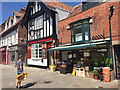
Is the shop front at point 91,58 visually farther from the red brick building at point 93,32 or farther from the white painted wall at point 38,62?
the white painted wall at point 38,62

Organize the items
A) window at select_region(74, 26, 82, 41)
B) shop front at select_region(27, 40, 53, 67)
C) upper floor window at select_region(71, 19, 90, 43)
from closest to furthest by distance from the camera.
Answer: upper floor window at select_region(71, 19, 90, 43), window at select_region(74, 26, 82, 41), shop front at select_region(27, 40, 53, 67)

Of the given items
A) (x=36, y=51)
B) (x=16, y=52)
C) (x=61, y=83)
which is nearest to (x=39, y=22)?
(x=36, y=51)

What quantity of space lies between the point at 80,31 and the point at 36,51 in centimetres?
729

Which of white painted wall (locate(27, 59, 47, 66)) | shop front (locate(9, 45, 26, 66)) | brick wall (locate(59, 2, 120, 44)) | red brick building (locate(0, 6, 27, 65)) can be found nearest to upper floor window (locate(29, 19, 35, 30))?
red brick building (locate(0, 6, 27, 65))

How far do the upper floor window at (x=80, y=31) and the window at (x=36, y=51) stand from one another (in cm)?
541

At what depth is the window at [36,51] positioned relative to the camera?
15097 millimetres

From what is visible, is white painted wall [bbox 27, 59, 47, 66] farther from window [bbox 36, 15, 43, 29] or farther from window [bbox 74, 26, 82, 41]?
window [bbox 74, 26, 82, 41]

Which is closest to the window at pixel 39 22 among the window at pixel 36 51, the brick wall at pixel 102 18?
the window at pixel 36 51

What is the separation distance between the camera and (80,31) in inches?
455

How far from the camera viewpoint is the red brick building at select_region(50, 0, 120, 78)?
322 inches

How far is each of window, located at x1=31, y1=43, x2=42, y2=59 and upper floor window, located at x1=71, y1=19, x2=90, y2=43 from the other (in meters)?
5.41

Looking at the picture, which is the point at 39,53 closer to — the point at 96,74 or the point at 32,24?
the point at 32,24

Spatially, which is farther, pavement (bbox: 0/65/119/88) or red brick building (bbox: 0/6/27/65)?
red brick building (bbox: 0/6/27/65)

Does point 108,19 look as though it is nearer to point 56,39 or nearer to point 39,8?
point 56,39
